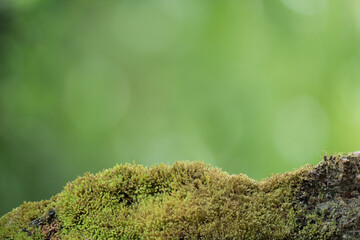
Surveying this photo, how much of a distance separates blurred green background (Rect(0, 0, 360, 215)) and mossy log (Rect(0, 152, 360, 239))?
3.36 metres

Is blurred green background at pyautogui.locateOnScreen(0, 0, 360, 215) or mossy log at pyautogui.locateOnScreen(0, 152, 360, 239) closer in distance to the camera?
mossy log at pyautogui.locateOnScreen(0, 152, 360, 239)

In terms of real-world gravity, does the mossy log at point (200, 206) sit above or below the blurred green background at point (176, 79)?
below

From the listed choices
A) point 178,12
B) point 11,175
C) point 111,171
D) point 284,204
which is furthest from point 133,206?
point 178,12

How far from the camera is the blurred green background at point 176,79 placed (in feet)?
21.1

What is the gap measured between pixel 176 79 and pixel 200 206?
4.60 m

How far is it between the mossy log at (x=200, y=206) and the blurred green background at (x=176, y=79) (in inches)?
132

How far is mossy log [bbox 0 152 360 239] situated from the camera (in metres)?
2.46

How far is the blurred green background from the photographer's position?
21.1 feet

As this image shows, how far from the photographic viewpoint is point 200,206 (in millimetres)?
2562

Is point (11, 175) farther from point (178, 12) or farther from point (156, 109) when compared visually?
point (178, 12)

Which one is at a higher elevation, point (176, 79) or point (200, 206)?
point (176, 79)

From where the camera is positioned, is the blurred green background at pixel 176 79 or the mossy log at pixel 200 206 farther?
the blurred green background at pixel 176 79

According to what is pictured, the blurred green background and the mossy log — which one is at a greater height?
the blurred green background

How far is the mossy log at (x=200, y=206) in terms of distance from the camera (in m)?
2.46
